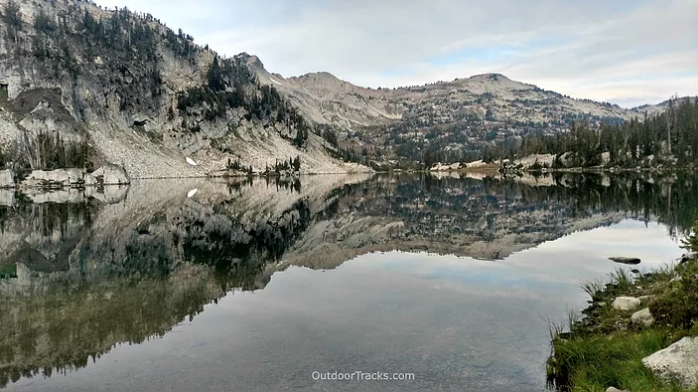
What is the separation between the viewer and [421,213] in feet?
187

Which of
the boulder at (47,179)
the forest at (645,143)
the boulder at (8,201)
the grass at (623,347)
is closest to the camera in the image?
the grass at (623,347)

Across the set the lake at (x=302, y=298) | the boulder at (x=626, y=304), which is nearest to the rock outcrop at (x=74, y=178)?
the lake at (x=302, y=298)

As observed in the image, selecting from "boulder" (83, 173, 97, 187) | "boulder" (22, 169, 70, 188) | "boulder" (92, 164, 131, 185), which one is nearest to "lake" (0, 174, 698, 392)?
"boulder" (22, 169, 70, 188)

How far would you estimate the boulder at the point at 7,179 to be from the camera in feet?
413

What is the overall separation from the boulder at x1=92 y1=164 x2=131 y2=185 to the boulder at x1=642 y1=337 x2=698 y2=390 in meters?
146

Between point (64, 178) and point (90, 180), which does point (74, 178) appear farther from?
point (90, 180)

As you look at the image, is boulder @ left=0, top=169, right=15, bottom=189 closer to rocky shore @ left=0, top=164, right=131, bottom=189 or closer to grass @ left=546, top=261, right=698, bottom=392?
rocky shore @ left=0, top=164, right=131, bottom=189

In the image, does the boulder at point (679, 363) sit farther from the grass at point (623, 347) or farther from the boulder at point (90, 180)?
the boulder at point (90, 180)

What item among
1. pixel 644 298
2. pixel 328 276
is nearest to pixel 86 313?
pixel 328 276

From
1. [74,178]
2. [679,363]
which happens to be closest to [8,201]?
[74,178]

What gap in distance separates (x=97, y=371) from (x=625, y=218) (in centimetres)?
4522

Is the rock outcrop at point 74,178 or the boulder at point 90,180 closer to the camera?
the rock outcrop at point 74,178

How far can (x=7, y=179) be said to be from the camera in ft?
416

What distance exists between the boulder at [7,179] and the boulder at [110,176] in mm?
19200
